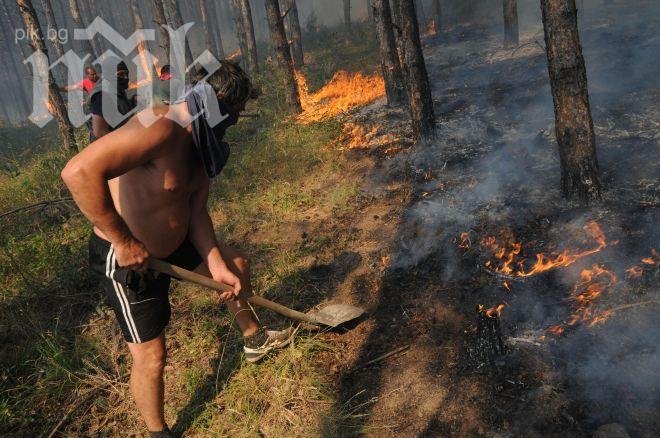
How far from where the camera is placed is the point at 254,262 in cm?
503

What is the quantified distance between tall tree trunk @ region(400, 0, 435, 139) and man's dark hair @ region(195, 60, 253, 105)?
471cm

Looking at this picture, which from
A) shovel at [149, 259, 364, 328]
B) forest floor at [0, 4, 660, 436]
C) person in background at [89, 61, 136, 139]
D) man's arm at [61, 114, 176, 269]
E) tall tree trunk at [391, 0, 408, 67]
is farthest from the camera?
tall tree trunk at [391, 0, 408, 67]

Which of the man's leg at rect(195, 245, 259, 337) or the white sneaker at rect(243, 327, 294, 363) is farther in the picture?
the white sneaker at rect(243, 327, 294, 363)

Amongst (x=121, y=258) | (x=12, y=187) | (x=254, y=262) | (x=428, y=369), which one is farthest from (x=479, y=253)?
(x=12, y=187)

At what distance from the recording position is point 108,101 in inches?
211

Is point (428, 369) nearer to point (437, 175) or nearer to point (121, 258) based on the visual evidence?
point (121, 258)

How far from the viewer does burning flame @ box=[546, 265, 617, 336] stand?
2967 mm

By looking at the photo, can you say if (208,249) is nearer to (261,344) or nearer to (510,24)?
(261,344)

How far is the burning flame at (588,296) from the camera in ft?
9.73

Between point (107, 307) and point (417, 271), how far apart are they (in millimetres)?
3206

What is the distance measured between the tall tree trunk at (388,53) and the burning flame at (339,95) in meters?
1.06

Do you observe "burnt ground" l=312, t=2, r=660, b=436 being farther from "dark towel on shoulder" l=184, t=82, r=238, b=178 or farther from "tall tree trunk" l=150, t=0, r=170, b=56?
"tall tree trunk" l=150, t=0, r=170, b=56

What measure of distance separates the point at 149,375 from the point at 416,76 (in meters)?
5.77

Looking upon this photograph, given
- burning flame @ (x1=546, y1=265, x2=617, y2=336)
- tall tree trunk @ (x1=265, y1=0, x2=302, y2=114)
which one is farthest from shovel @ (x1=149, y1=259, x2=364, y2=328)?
tall tree trunk @ (x1=265, y1=0, x2=302, y2=114)
